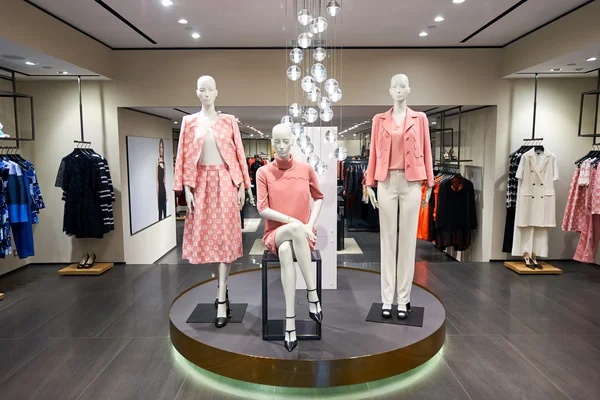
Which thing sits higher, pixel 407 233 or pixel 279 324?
pixel 407 233

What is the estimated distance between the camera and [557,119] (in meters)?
5.66

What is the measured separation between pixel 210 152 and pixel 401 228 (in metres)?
1.56

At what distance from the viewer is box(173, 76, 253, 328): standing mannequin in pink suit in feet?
10.3

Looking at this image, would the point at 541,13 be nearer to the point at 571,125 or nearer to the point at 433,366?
the point at 571,125

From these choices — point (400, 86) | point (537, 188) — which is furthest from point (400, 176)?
point (537, 188)

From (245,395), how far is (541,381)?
192 centimetres

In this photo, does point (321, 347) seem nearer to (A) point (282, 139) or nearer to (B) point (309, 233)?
(B) point (309, 233)

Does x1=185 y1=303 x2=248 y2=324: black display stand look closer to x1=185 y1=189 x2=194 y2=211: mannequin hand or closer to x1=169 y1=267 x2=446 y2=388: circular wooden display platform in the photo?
x1=169 y1=267 x2=446 y2=388: circular wooden display platform

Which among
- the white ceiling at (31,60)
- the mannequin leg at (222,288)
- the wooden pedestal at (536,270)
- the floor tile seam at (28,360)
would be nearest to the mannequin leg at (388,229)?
the mannequin leg at (222,288)

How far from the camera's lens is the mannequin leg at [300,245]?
281cm

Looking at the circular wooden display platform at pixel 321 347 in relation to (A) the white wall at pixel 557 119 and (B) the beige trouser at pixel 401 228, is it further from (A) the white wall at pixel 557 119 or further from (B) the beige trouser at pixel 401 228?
(A) the white wall at pixel 557 119

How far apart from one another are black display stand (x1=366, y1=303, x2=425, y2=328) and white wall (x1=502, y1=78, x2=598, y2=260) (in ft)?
10.5

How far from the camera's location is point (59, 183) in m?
5.24

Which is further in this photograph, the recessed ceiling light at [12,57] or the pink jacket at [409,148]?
the recessed ceiling light at [12,57]
